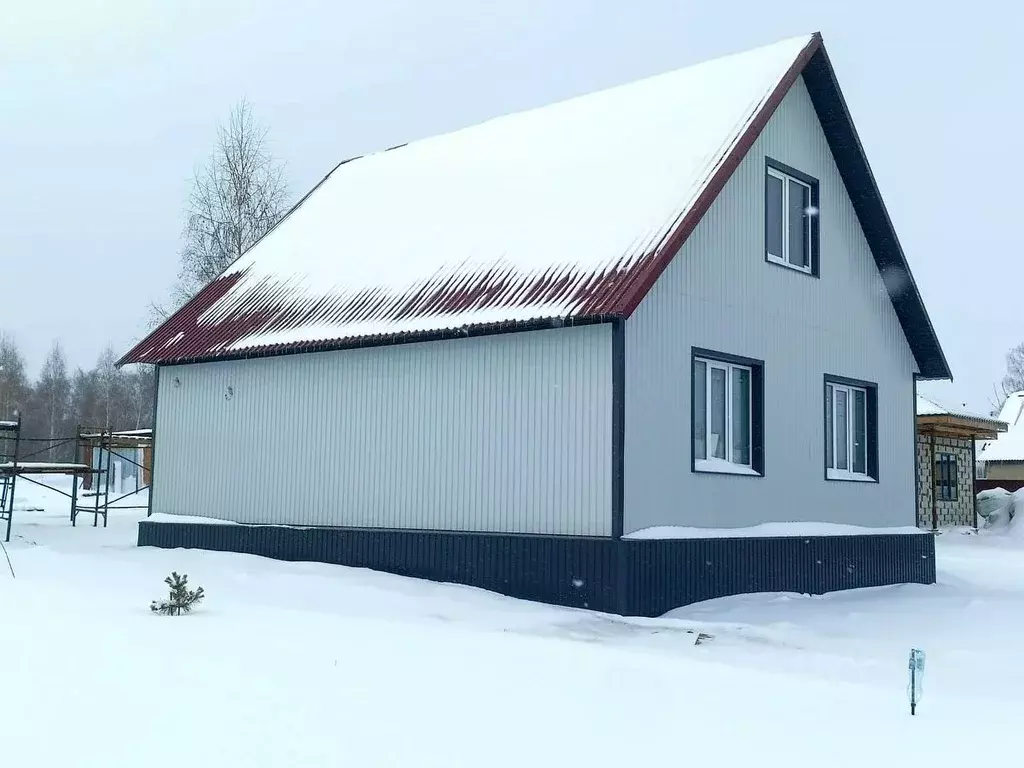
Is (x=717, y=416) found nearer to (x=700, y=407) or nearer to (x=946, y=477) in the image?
(x=700, y=407)

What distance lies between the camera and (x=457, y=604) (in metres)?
11.4

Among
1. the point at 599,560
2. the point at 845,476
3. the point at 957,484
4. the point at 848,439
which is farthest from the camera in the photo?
the point at 957,484

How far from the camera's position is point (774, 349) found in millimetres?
14039

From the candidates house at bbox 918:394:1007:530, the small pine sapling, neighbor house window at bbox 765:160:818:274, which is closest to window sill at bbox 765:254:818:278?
neighbor house window at bbox 765:160:818:274

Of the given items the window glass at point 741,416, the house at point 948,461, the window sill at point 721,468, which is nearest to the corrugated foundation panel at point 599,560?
the window sill at point 721,468

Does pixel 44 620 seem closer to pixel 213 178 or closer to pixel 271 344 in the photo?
pixel 271 344

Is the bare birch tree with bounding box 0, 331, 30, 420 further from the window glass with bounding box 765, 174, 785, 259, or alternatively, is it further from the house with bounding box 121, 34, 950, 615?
the window glass with bounding box 765, 174, 785, 259

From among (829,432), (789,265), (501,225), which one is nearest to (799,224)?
(789,265)

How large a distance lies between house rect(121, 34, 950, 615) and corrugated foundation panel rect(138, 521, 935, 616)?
0.12 ft

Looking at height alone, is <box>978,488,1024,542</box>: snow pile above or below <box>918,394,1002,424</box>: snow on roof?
below

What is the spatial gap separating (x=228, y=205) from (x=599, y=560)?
24739 mm

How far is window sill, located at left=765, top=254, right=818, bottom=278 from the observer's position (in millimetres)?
14265

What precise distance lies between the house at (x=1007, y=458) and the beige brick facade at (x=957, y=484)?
11.6 meters

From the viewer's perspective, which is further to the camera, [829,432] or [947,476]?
[947,476]
